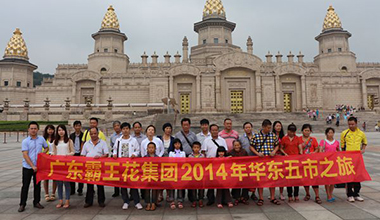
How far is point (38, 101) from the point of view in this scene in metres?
40.2

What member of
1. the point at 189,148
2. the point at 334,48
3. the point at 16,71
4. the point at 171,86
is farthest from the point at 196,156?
the point at 16,71

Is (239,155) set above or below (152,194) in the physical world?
above

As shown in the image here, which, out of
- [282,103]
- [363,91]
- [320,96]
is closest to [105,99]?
[282,103]

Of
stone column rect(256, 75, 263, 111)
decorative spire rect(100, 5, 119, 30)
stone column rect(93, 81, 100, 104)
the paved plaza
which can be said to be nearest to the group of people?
the paved plaza

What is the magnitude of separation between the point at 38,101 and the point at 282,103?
3686 cm

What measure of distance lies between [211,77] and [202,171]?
30.1 meters

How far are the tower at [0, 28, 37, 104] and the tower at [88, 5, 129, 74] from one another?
12564 mm

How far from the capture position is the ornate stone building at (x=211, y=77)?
34625 mm

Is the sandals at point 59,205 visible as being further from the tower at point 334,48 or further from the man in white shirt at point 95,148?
the tower at point 334,48

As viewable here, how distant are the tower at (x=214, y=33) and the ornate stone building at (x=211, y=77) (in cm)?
17

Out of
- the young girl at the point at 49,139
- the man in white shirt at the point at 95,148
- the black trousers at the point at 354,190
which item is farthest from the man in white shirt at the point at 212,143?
the young girl at the point at 49,139

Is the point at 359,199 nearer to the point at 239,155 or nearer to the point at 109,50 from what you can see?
the point at 239,155

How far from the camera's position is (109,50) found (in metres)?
44.7

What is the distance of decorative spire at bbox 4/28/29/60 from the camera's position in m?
47.0
